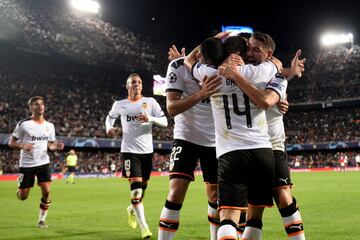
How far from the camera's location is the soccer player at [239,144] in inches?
159

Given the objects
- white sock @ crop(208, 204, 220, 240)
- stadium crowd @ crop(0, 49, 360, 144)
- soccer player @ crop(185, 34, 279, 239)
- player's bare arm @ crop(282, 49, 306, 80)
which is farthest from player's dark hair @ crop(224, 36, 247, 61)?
stadium crowd @ crop(0, 49, 360, 144)

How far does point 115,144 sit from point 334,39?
35.7 meters

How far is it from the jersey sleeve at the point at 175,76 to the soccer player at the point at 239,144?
915mm

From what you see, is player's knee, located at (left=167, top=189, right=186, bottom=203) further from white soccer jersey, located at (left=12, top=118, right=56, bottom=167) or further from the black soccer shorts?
white soccer jersey, located at (left=12, top=118, right=56, bottom=167)

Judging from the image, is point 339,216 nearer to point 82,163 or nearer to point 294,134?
point 82,163

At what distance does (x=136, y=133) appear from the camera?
8.62m

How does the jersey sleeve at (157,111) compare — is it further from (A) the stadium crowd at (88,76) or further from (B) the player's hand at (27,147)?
(A) the stadium crowd at (88,76)

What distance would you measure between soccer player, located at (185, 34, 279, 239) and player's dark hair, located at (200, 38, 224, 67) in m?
0.03

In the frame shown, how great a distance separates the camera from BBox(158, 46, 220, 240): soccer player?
5457 mm

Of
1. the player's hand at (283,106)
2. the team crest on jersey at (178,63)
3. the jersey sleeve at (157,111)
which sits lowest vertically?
the player's hand at (283,106)

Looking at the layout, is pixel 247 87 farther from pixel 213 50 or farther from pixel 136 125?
pixel 136 125

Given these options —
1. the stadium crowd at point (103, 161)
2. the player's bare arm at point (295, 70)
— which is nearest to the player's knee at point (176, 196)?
the player's bare arm at point (295, 70)

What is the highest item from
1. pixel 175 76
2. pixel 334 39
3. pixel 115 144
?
pixel 334 39

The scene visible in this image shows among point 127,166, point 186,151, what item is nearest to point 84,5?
point 127,166
